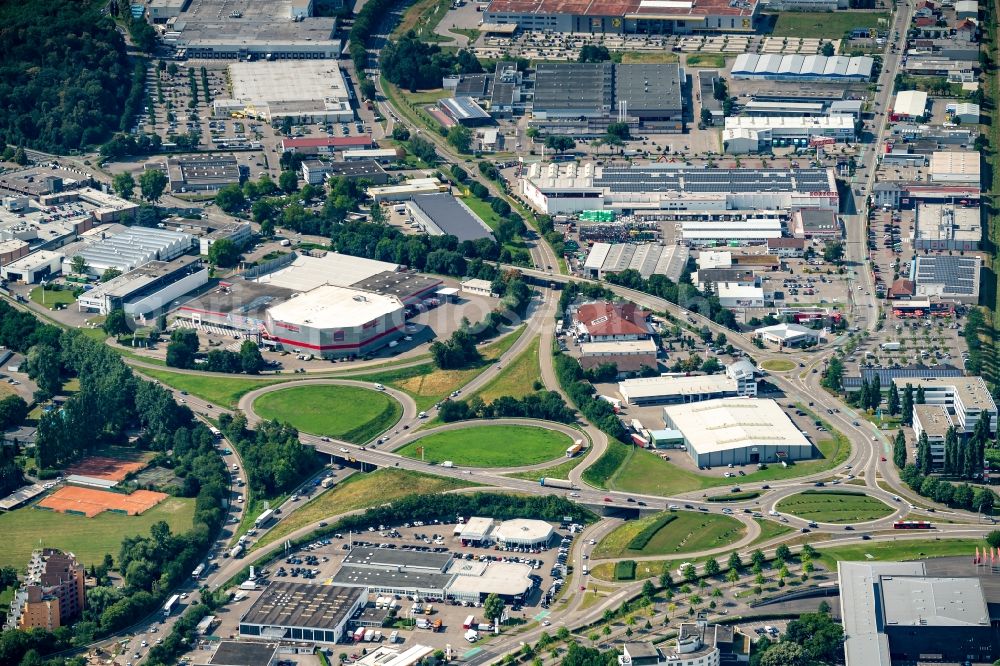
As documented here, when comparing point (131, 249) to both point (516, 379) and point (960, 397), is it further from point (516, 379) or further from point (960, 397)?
point (960, 397)

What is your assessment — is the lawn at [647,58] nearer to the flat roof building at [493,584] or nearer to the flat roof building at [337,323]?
the flat roof building at [337,323]

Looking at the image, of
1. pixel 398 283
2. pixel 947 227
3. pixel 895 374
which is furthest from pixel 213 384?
pixel 947 227

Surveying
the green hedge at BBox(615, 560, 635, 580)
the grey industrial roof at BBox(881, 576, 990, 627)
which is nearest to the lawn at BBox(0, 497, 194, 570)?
the green hedge at BBox(615, 560, 635, 580)

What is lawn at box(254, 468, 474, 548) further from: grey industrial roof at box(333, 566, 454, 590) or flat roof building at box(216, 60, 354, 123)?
flat roof building at box(216, 60, 354, 123)

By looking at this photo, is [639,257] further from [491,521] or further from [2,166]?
[2,166]

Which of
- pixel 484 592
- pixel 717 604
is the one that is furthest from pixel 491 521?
pixel 717 604

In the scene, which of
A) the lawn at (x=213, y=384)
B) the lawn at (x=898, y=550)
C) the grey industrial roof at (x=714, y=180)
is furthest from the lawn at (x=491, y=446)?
the grey industrial roof at (x=714, y=180)

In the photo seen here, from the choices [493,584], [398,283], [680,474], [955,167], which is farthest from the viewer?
[955,167]
